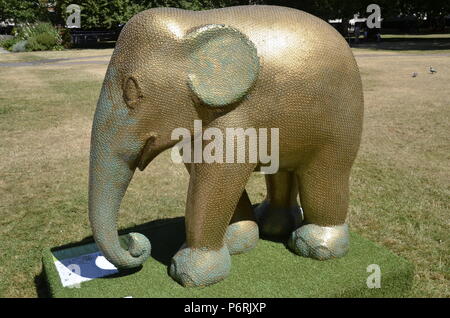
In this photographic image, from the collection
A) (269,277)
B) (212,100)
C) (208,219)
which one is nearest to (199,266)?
(208,219)

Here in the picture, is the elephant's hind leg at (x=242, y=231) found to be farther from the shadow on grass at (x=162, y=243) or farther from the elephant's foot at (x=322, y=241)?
the shadow on grass at (x=162, y=243)

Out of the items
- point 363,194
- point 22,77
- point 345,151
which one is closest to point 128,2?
point 22,77

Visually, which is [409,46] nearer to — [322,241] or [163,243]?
[322,241]

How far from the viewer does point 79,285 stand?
2.45m

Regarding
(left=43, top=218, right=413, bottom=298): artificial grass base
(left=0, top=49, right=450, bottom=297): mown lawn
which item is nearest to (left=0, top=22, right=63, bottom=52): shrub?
(left=0, top=49, right=450, bottom=297): mown lawn

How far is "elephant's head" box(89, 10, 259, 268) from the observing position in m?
1.98

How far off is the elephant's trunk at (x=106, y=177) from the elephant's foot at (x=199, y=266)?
399 millimetres

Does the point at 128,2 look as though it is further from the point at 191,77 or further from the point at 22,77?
the point at 191,77

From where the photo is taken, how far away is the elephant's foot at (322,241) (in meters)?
2.62

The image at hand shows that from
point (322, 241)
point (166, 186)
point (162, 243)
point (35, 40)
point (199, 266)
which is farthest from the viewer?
point (35, 40)

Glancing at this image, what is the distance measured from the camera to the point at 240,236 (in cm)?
270

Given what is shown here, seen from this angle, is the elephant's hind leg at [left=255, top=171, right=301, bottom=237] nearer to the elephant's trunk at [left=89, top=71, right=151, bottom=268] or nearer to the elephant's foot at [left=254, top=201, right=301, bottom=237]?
the elephant's foot at [left=254, top=201, right=301, bottom=237]

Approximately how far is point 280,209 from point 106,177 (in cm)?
127

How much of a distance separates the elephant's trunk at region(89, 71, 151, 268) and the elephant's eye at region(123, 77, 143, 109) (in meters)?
0.09
